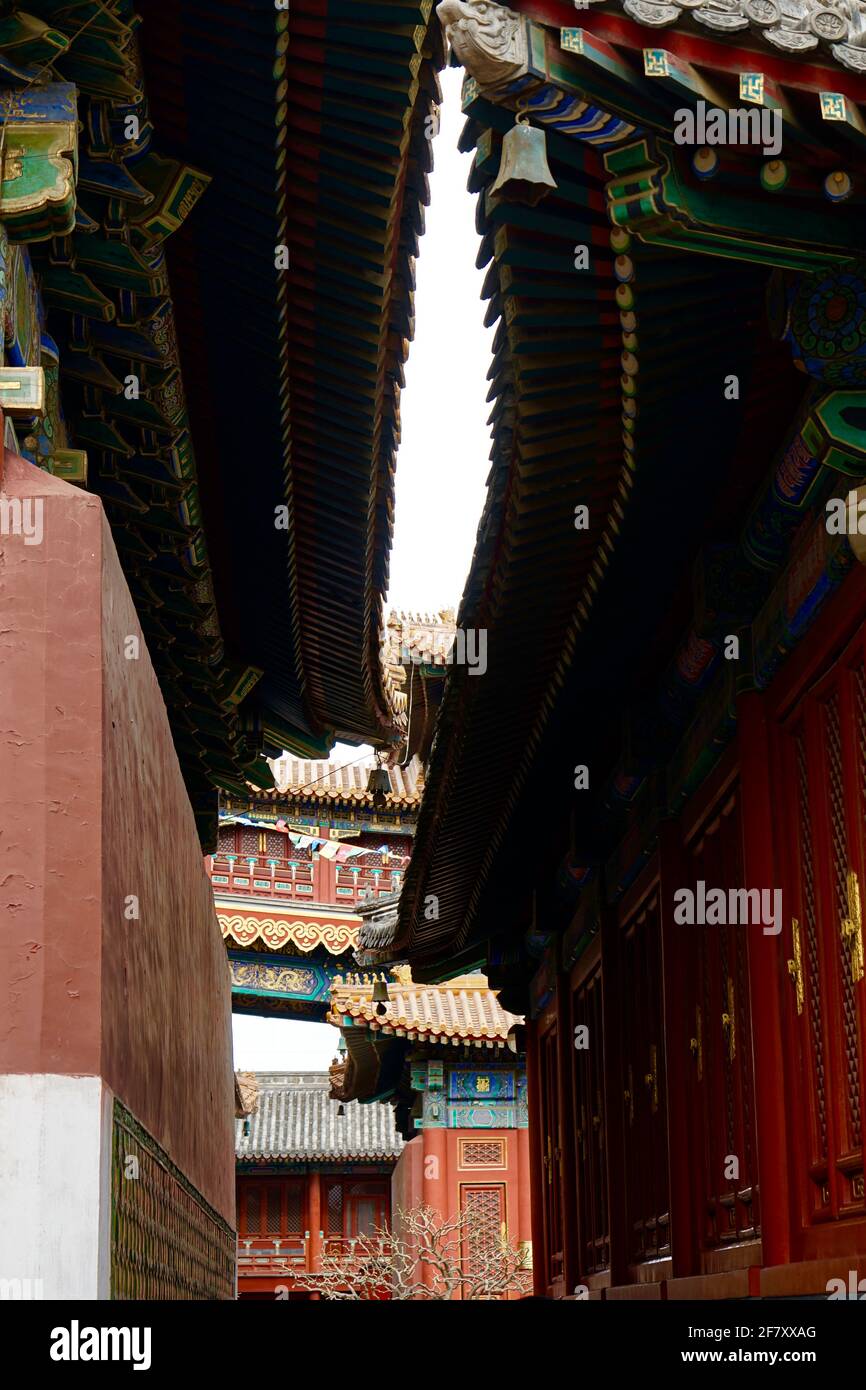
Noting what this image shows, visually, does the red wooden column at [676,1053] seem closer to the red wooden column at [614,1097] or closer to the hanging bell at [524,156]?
the red wooden column at [614,1097]

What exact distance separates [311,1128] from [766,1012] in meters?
30.8

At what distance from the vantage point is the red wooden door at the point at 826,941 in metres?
5.82

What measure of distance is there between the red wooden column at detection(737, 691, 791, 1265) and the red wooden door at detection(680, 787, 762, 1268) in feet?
0.44

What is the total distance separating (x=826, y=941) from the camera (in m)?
6.10

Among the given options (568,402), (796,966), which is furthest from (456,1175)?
(568,402)

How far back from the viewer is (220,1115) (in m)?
10.4

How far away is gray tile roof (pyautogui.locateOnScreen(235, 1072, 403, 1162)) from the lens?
A: 34.3 m

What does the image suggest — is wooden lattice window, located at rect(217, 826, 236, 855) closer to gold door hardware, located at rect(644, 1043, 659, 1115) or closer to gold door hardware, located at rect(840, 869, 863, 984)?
gold door hardware, located at rect(644, 1043, 659, 1115)

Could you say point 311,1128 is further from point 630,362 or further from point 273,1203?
point 630,362

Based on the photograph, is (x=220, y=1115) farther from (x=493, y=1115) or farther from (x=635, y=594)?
(x=493, y=1115)

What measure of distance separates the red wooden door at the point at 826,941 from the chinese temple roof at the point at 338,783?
24.9m

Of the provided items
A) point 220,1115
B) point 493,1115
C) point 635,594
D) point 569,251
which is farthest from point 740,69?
point 493,1115

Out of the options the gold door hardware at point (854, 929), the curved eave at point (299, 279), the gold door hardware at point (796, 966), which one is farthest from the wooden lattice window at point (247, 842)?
the gold door hardware at point (854, 929)
